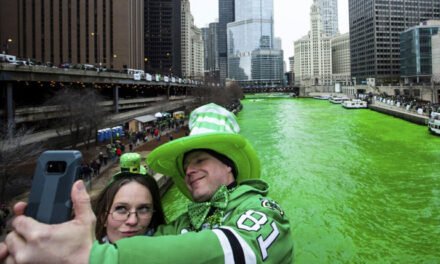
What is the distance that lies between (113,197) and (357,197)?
1876cm

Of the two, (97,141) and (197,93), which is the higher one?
(197,93)

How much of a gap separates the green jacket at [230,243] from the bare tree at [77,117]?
91.3ft

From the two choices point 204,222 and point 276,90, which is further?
point 276,90

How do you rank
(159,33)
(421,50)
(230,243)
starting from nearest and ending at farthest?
1. (230,243)
2. (421,50)
3. (159,33)

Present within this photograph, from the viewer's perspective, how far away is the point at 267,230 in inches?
67.2

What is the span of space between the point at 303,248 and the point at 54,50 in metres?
89.5

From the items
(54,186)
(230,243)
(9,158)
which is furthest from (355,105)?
(54,186)

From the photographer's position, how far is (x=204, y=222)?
2262 millimetres

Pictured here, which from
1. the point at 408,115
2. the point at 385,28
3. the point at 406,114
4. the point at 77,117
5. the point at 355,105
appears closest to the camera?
the point at 77,117

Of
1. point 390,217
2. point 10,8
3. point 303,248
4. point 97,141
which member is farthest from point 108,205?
Answer: point 10,8

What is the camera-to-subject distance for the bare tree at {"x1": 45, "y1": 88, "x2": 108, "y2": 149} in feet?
93.3

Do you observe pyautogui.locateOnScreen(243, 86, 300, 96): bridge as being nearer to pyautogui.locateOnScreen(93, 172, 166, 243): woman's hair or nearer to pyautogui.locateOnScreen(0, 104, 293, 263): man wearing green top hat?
pyautogui.locateOnScreen(0, 104, 293, 263): man wearing green top hat

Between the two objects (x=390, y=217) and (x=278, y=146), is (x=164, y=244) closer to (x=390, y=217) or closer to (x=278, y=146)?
(x=390, y=217)

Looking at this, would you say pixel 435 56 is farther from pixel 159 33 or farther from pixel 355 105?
pixel 159 33
